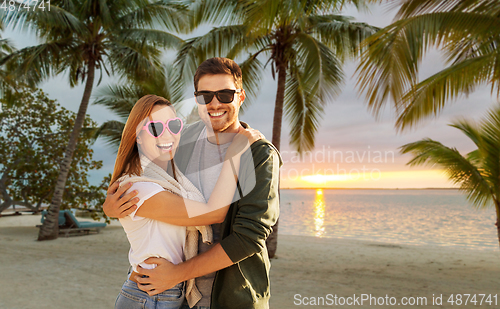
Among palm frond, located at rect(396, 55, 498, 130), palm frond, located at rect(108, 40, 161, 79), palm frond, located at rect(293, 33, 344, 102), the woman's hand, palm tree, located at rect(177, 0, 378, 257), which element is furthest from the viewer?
palm frond, located at rect(108, 40, 161, 79)

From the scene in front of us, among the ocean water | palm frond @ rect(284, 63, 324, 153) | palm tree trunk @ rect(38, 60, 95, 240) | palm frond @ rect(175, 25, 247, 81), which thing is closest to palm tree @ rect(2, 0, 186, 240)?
palm tree trunk @ rect(38, 60, 95, 240)

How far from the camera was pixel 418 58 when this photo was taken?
445 cm

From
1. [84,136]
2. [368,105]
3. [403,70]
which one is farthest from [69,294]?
[84,136]

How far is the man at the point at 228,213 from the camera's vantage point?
1556mm

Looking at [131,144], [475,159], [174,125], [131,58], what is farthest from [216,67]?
[131,58]

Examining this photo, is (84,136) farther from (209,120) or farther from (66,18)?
(209,120)

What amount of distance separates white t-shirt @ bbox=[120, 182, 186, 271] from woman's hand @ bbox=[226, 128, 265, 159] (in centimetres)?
42

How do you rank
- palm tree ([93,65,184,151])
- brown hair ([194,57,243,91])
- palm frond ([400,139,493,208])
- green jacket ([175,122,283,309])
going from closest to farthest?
1. green jacket ([175,122,283,309])
2. brown hair ([194,57,243,91])
3. palm frond ([400,139,493,208])
4. palm tree ([93,65,184,151])

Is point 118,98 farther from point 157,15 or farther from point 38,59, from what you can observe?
point 157,15

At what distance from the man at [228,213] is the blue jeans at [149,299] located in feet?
0.22

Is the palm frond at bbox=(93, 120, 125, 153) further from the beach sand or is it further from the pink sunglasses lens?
the pink sunglasses lens

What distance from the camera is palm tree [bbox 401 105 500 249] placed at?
783 centimetres

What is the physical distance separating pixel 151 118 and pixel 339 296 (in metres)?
6.07

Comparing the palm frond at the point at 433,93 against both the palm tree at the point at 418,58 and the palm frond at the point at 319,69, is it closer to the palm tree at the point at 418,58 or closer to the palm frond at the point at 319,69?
the palm tree at the point at 418,58
